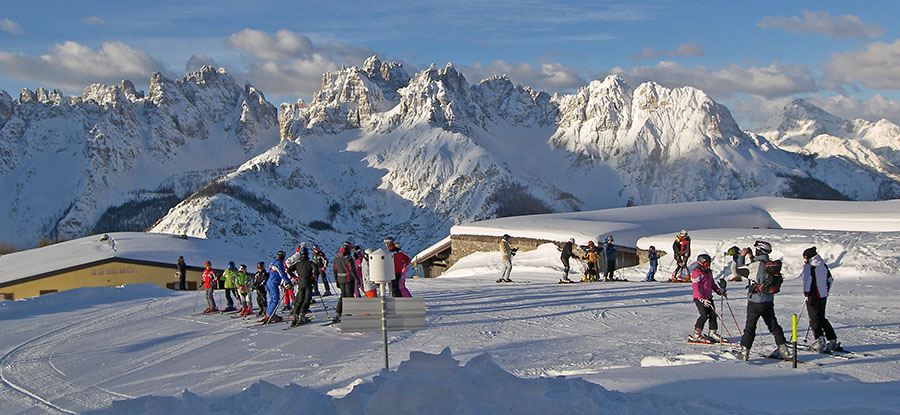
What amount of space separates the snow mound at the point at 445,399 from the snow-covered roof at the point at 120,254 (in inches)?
1665

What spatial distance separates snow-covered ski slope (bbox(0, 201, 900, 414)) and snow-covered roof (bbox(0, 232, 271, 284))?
1072 inches

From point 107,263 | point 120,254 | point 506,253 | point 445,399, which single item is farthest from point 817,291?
point 120,254

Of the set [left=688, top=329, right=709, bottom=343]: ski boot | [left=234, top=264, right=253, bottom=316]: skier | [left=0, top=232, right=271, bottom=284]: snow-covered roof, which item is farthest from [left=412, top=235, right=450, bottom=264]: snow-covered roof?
[left=688, top=329, right=709, bottom=343]: ski boot

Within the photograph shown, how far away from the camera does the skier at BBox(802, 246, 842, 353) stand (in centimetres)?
1056

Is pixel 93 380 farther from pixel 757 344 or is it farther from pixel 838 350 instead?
pixel 838 350

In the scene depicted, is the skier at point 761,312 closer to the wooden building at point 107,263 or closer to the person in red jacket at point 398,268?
the person in red jacket at point 398,268

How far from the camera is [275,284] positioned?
53.6 feet

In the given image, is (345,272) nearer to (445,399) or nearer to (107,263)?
(445,399)

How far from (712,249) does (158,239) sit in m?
44.5

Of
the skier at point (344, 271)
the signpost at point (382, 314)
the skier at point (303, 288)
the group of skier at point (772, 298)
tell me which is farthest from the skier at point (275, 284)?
the group of skier at point (772, 298)

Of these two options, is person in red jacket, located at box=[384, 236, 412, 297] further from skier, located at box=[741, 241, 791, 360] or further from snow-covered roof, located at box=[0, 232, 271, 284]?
snow-covered roof, located at box=[0, 232, 271, 284]

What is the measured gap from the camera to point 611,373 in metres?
9.97

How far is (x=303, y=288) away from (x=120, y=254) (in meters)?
39.6

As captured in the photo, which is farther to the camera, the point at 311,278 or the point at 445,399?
the point at 311,278
